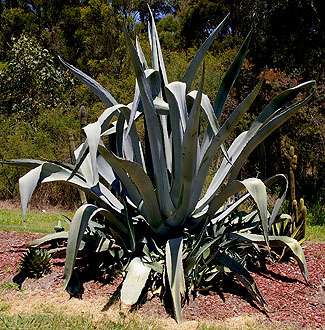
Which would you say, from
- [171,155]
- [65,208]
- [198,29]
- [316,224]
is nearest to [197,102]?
[171,155]

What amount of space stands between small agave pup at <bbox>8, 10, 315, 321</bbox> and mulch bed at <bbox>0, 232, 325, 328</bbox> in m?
0.13

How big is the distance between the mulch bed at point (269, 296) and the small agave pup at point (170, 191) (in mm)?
132

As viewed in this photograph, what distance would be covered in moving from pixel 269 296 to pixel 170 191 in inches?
48.7

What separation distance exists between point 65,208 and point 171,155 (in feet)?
26.4

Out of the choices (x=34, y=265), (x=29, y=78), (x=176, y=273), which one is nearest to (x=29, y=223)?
(x=34, y=265)

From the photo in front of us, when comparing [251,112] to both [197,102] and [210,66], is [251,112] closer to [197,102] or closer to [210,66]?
[210,66]

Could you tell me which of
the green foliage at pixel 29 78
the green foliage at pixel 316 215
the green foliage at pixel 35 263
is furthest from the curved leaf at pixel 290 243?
the green foliage at pixel 29 78

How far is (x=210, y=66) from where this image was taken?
15633 mm

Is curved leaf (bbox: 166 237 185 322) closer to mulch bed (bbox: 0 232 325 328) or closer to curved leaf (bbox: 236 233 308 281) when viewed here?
mulch bed (bbox: 0 232 325 328)

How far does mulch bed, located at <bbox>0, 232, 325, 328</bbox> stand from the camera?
4.49 metres

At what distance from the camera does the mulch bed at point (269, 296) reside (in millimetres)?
4492

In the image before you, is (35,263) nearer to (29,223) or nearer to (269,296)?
(269,296)

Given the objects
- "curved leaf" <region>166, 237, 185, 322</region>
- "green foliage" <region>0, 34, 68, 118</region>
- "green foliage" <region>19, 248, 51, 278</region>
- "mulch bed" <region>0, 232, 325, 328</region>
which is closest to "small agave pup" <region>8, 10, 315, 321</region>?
"curved leaf" <region>166, 237, 185, 322</region>

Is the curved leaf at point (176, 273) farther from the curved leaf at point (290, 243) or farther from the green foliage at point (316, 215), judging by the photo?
the green foliage at point (316, 215)
